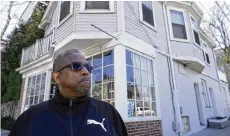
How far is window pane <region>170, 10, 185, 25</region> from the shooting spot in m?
8.46

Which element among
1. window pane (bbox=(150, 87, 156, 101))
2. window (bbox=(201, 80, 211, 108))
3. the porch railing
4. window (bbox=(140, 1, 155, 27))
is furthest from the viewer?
window (bbox=(201, 80, 211, 108))

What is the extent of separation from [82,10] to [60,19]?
1470 mm

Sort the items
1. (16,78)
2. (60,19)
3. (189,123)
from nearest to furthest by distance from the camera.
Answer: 1. (60,19)
2. (189,123)
3. (16,78)

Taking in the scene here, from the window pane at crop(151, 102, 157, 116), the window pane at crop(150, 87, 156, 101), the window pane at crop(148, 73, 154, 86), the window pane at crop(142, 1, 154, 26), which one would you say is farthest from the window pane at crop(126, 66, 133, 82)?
the window pane at crop(142, 1, 154, 26)

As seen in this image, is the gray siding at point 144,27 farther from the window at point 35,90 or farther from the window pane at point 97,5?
the window at point 35,90

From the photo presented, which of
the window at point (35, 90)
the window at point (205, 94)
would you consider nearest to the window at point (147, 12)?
the window at point (35, 90)

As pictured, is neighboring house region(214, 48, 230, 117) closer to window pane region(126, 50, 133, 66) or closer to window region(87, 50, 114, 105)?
window pane region(126, 50, 133, 66)

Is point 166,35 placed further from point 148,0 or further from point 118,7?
point 118,7

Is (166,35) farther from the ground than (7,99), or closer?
farther from the ground

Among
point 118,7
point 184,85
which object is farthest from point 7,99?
point 184,85

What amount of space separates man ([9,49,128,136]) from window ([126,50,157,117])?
11.7 ft

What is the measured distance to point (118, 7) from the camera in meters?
5.76

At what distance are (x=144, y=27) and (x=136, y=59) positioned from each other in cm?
148

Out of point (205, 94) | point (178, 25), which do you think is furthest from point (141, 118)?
point (205, 94)
